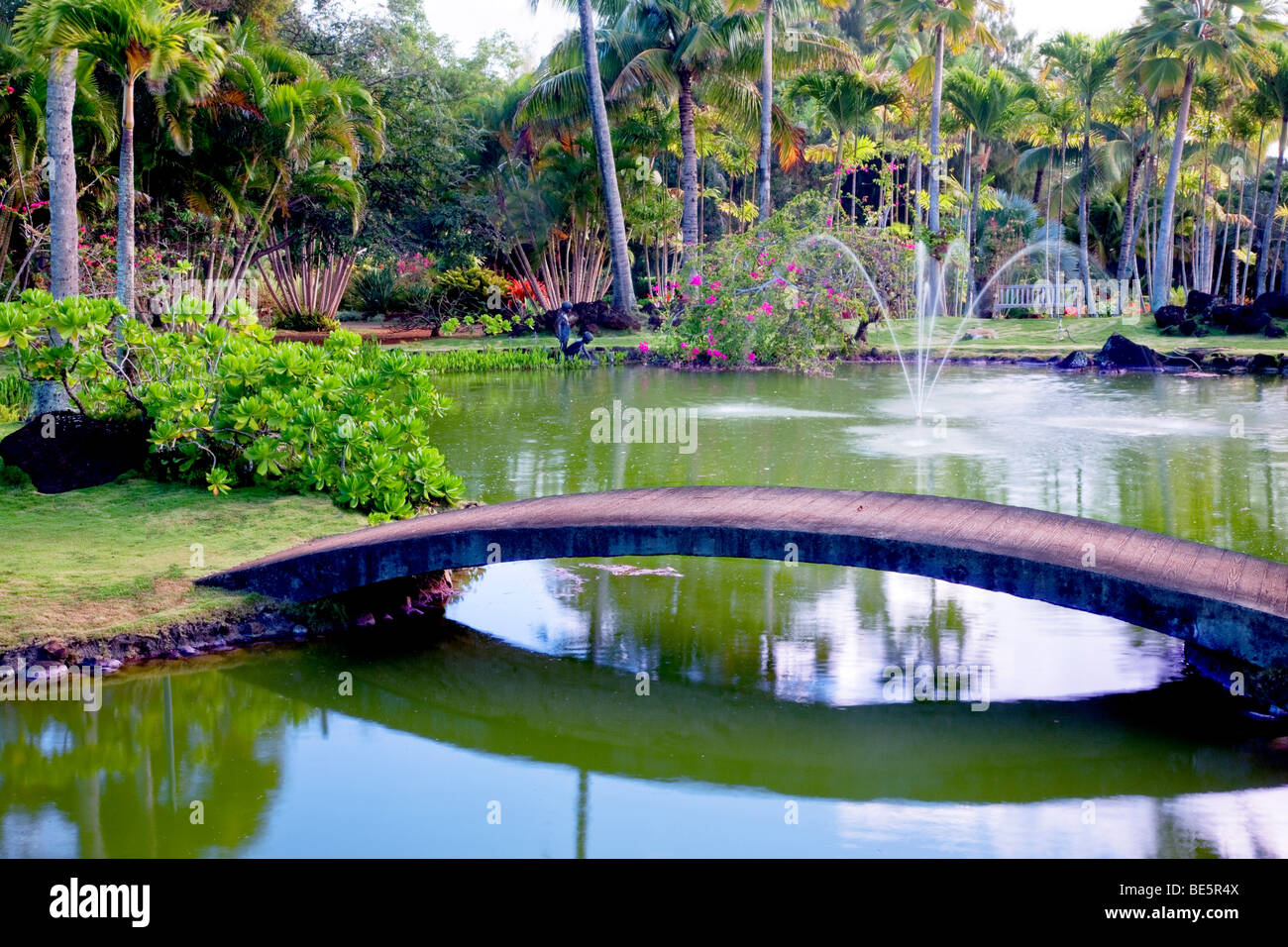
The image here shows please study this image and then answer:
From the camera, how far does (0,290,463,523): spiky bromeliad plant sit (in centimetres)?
744

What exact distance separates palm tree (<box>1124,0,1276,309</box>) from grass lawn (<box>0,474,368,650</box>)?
2443 centimetres

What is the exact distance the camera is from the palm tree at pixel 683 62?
24.7 meters

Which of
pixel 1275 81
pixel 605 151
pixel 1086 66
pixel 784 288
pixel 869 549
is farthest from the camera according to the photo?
pixel 1086 66

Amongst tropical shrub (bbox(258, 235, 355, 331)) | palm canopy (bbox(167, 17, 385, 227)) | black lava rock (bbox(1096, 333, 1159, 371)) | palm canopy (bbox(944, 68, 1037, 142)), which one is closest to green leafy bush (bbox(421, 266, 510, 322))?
tropical shrub (bbox(258, 235, 355, 331))

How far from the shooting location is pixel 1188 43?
26.0 metres

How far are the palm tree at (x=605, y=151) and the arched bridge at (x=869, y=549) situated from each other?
18292mm

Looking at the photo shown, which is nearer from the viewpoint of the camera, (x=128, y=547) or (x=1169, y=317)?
(x=128, y=547)

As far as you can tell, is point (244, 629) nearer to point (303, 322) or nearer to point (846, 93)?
point (303, 322)

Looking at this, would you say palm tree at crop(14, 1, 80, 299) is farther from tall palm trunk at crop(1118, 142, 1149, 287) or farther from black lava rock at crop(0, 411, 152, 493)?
tall palm trunk at crop(1118, 142, 1149, 287)

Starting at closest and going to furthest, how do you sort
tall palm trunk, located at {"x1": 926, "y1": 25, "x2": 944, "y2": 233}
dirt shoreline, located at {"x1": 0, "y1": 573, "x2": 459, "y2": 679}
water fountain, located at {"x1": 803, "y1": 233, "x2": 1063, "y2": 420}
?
dirt shoreline, located at {"x1": 0, "y1": 573, "x2": 459, "y2": 679} < water fountain, located at {"x1": 803, "y1": 233, "x2": 1063, "y2": 420} < tall palm trunk, located at {"x1": 926, "y1": 25, "x2": 944, "y2": 233}

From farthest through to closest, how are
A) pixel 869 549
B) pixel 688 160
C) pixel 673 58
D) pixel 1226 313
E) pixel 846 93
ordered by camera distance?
pixel 846 93
pixel 688 160
pixel 673 58
pixel 1226 313
pixel 869 549

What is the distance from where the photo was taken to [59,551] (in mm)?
6578

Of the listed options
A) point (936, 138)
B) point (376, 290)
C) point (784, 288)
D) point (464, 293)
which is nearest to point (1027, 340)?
point (936, 138)

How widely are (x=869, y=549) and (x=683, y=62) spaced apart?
2145cm
